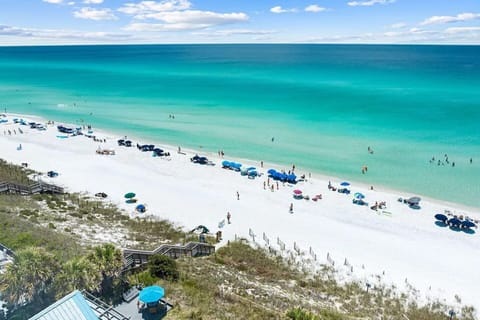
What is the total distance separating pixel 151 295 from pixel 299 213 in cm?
1715

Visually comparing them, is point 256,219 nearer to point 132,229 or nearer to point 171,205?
point 171,205

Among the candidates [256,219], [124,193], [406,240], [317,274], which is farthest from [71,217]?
[406,240]

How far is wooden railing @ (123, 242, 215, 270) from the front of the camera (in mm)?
17562

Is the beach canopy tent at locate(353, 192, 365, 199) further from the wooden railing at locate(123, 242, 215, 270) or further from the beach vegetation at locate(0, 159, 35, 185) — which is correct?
the beach vegetation at locate(0, 159, 35, 185)

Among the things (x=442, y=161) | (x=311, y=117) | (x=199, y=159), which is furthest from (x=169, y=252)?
(x=311, y=117)

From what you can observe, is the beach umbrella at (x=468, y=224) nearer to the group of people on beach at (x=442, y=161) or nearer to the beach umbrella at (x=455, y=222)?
the beach umbrella at (x=455, y=222)

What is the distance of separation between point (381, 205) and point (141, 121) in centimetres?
4304

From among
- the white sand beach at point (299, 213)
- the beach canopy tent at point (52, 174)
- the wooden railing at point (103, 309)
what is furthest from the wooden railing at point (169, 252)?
the beach canopy tent at point (52, 174)

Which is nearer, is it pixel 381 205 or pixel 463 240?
pixel 463 240

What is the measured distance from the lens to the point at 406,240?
2495 centimetres

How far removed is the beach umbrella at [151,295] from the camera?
13797 mm

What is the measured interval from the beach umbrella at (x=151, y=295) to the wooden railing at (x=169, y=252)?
9.94 ft

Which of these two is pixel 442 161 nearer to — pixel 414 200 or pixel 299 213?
pixel 414 200

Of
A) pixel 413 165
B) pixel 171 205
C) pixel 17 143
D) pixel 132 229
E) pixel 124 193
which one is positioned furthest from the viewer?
pixel 17 143
